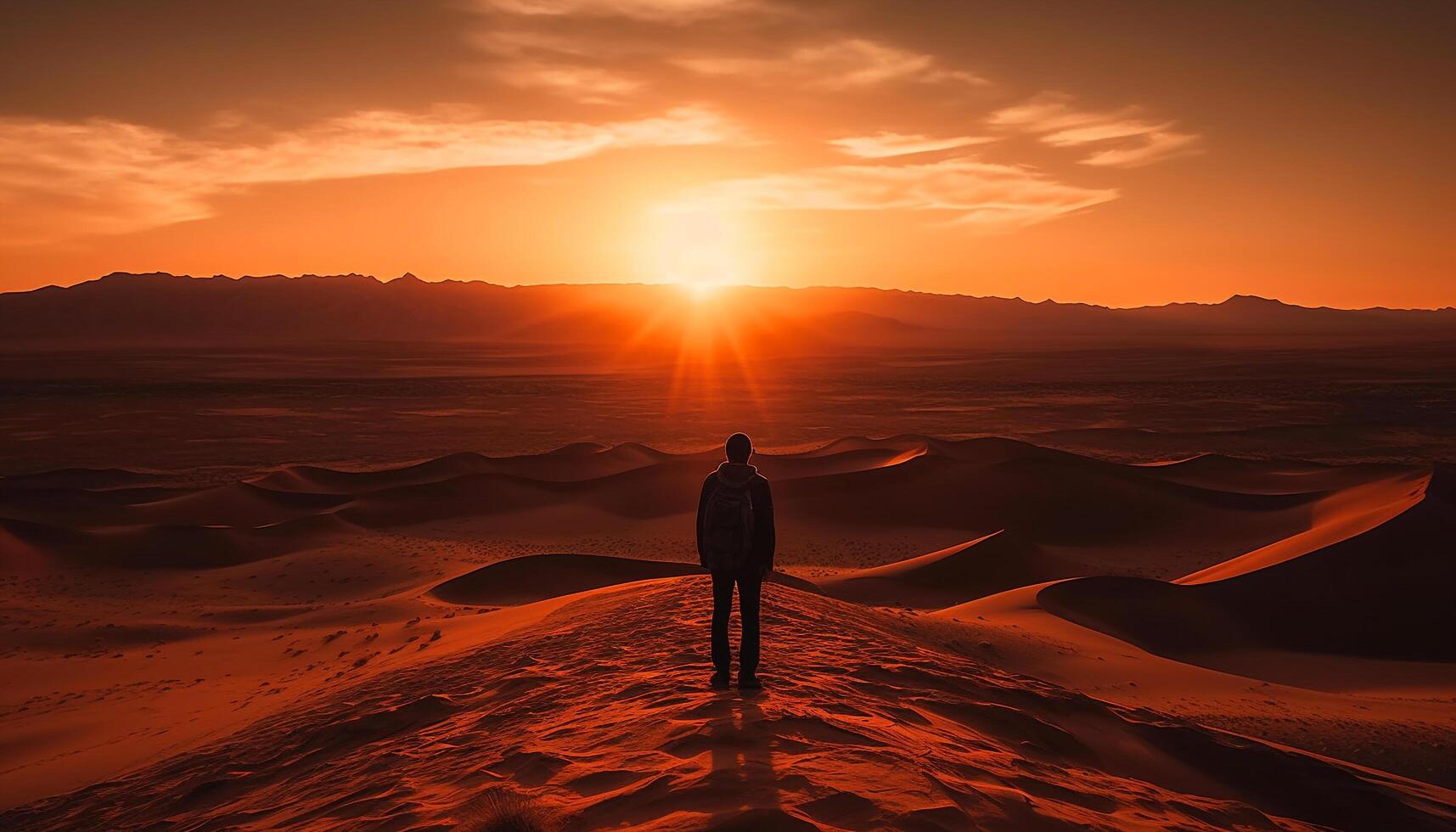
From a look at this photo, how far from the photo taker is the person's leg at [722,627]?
17.6ft

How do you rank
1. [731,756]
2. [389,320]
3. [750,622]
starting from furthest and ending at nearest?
[389,320]
[750,622]
[731,756]

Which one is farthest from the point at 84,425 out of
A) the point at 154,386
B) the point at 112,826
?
the point at 112,826

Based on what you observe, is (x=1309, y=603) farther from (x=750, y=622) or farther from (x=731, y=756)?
(x=731, y=756)

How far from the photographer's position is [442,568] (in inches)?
645

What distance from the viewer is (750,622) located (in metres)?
5.45

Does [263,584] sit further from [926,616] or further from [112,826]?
[926,616]

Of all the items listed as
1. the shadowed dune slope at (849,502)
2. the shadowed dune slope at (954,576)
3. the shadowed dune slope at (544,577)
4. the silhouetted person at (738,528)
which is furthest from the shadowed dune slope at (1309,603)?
the silhouetted person at (738,528)

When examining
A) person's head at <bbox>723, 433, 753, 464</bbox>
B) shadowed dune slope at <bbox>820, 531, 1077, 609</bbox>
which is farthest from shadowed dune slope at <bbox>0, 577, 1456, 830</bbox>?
shadowed dune slope at <bbox>820, 531, 1077, 609</bbox>

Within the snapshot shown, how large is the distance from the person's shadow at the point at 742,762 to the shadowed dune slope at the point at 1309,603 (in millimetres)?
8991

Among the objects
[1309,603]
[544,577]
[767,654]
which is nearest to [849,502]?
[544,577]

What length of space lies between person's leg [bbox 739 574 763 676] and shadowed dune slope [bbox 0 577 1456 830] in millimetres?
267

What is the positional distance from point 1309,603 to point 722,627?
11660 millimetres

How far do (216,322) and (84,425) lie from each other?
124 meters

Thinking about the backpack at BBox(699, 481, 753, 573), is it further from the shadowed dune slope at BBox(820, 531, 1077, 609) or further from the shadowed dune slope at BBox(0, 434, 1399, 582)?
the shadowed dune slope at BBox(0, 434, 1399, 582)
